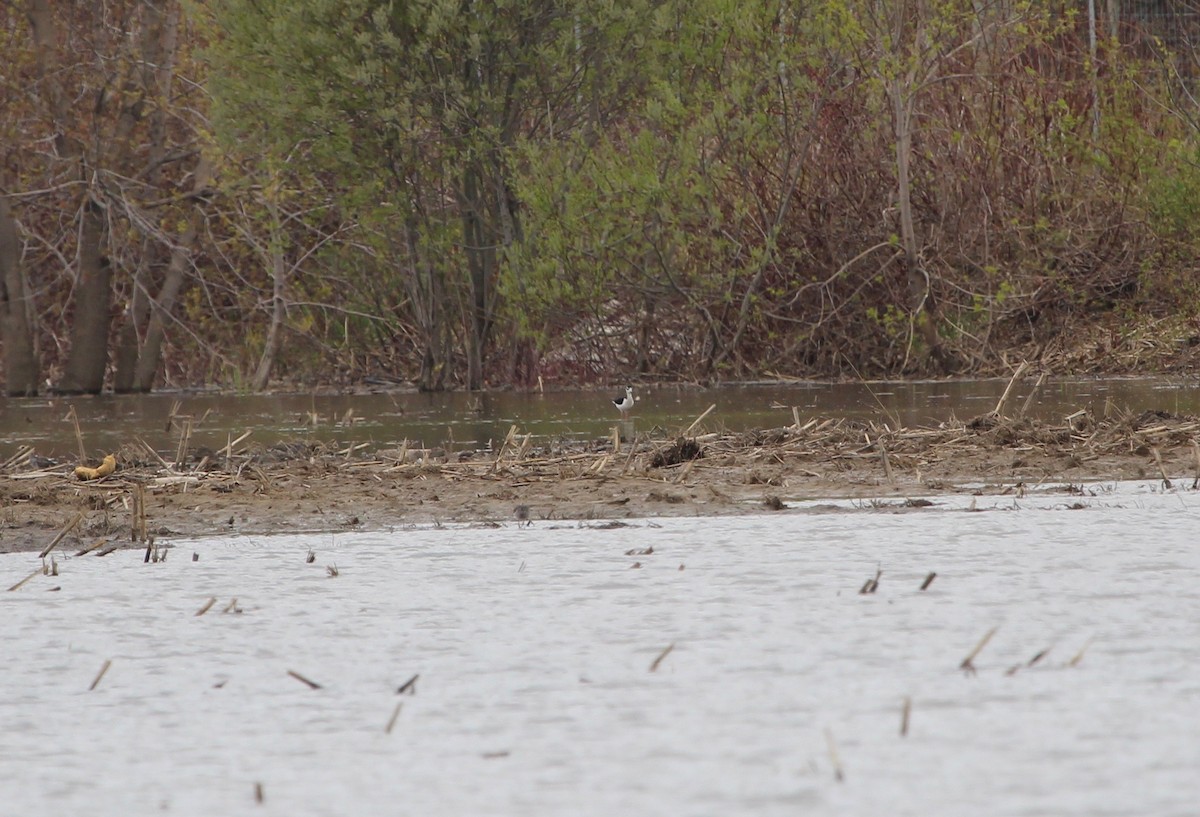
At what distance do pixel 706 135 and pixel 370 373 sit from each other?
196 inches

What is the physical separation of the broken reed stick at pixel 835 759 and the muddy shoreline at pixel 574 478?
3455 mm

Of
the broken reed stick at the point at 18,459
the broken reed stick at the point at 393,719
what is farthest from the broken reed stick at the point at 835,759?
the broken reed stick at the point at 18,459

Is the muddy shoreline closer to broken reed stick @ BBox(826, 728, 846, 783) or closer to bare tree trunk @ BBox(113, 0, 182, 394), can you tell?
broken reed stick @ BBox(826, 728, 846, 783)

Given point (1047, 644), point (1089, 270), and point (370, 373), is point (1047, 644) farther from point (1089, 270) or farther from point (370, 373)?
point (370, 373)

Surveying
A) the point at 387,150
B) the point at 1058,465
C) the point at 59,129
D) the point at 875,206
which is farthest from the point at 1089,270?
the point at 59,129

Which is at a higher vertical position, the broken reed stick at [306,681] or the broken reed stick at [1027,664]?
the broken reed stick at [1027,664]

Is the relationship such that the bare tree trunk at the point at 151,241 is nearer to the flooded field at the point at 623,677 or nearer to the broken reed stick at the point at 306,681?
the flooded field at the point at 623,677

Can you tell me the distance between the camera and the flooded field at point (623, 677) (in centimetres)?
293

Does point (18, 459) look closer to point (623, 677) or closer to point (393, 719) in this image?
point (623, 677)

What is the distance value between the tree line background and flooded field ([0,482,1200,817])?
919cm

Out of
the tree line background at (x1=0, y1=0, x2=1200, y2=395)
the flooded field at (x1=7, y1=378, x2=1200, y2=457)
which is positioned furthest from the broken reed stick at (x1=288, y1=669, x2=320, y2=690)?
the tree line background at (x1=0, y1=0, x2=1200, y2=395)

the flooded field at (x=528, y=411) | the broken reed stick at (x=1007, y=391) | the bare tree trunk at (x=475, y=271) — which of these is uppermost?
the bare tree trunk at (x=475, y=271)

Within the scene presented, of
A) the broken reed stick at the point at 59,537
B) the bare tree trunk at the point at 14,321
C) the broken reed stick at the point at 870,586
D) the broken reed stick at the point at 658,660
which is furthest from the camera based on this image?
the bare tree trunk at the point at 14,321

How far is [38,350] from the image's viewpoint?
18.7 m
